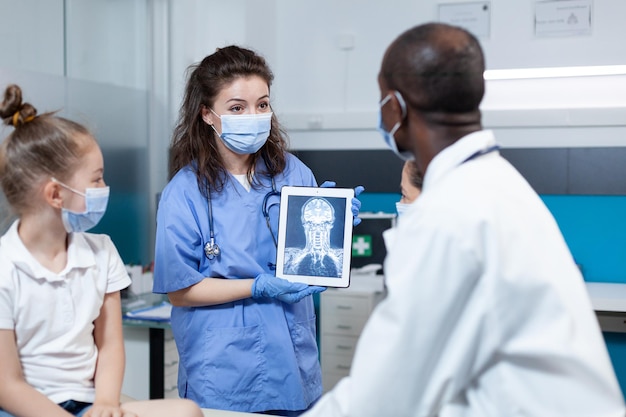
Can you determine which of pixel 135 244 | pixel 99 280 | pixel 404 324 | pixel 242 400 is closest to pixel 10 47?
pixel 135 244

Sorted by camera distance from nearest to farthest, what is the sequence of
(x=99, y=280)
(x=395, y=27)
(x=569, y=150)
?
(x=99, y=280) < (x=569, y=150) < (x=395, y=27)

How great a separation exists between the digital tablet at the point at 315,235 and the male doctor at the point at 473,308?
2.59 ft

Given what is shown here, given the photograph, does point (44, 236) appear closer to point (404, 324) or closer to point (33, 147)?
point (33, 147)

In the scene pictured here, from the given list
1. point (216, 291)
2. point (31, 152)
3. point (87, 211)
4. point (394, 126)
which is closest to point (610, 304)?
point (216, 291)

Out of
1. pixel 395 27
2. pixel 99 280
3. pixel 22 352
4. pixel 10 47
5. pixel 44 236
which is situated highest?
pixel 395 27

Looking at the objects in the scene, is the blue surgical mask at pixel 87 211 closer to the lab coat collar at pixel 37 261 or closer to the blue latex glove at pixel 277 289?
the lab coat collar at pixel 37 261

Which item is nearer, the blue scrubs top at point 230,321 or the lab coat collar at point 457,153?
the lab coat collar at point 457,153

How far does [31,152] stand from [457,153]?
Result: 0.87 m

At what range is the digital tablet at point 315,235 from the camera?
1.87 m

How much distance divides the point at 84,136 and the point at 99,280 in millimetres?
312

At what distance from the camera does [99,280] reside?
5.09ft

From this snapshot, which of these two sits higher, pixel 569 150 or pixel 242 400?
pixel 569 150

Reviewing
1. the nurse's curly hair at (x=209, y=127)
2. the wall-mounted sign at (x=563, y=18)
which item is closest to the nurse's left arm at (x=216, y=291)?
the nurse's curly hair at (x=209, y=127)

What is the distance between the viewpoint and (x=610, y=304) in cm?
307
